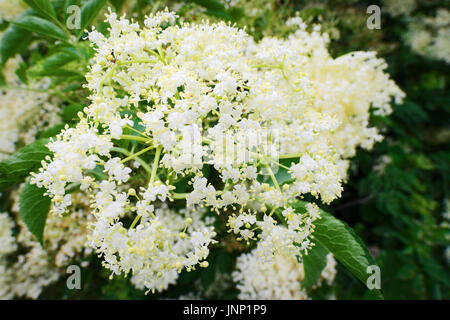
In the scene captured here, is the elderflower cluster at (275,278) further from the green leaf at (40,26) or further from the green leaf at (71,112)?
the green leaf at (40,26)

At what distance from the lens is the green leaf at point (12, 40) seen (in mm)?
1058

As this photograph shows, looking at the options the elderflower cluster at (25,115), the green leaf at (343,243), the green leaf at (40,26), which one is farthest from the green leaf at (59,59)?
the green leaf at (343,243)

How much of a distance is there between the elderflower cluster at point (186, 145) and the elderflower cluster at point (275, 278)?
23.6 inches

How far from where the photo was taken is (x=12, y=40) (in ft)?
3.51

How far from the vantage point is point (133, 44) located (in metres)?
0.66

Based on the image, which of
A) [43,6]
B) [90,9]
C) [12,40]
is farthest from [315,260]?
[12,40]

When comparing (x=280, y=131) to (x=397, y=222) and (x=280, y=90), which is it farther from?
(x=397, y=222)

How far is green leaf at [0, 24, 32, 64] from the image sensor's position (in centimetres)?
106

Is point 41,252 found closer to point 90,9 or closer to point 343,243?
point 90,9

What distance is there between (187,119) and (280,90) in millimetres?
294

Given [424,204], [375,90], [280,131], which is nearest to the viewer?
→ [280,131]

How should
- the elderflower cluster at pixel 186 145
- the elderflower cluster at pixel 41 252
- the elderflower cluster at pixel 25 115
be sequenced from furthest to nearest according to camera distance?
the elderflower cluster at pixel 25 115, the elderflower cluster at pixel 41 252, the elderflower cluster at pixel 186 145

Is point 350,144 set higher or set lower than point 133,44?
lower

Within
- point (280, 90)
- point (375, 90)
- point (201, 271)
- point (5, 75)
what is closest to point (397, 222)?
point (375, 90)
